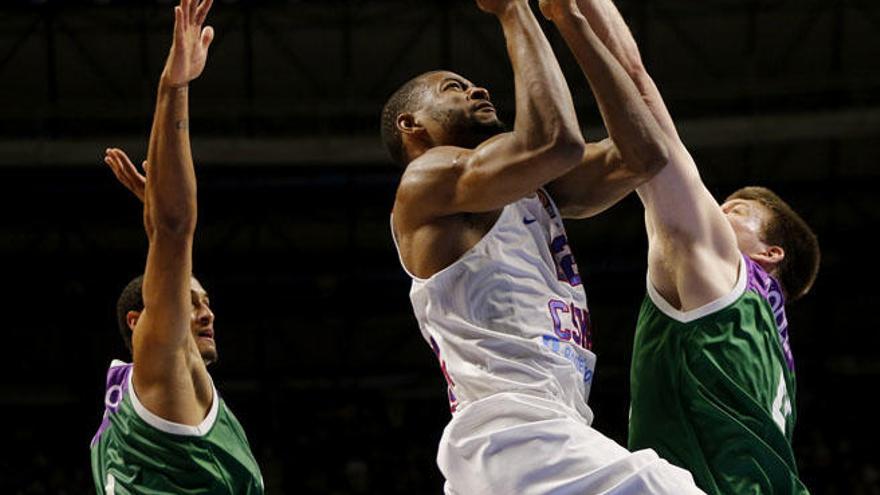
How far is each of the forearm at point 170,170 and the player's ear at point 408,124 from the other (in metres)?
0.90

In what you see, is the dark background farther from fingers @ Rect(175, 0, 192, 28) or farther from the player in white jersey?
the player in white jersey

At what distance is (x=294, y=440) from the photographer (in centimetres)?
1677

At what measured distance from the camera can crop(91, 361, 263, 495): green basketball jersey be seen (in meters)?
4.82

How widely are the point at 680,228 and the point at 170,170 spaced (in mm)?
1812

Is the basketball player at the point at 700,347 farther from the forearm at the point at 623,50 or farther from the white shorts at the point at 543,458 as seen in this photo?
the white shorts at the point at 543,458

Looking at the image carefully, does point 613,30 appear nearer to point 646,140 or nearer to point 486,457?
point 646,140

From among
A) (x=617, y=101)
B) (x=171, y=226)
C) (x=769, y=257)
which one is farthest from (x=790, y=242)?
(x=171, y=226)

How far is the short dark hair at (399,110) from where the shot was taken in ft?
13.7

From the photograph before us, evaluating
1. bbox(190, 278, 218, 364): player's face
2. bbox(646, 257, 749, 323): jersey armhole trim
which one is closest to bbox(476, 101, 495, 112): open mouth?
bbox(646, 257, 749, 323): jersey armhole trim

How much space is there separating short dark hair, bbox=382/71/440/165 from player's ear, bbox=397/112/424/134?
14 mm

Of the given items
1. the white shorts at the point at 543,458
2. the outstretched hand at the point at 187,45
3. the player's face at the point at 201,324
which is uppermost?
the outstretched hand at the point at 187,45

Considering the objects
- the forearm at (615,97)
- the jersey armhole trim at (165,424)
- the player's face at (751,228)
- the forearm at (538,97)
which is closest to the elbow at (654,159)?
the forearm at (615,97)

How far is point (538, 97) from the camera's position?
3.67m

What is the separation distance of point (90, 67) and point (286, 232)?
3.56 metres
